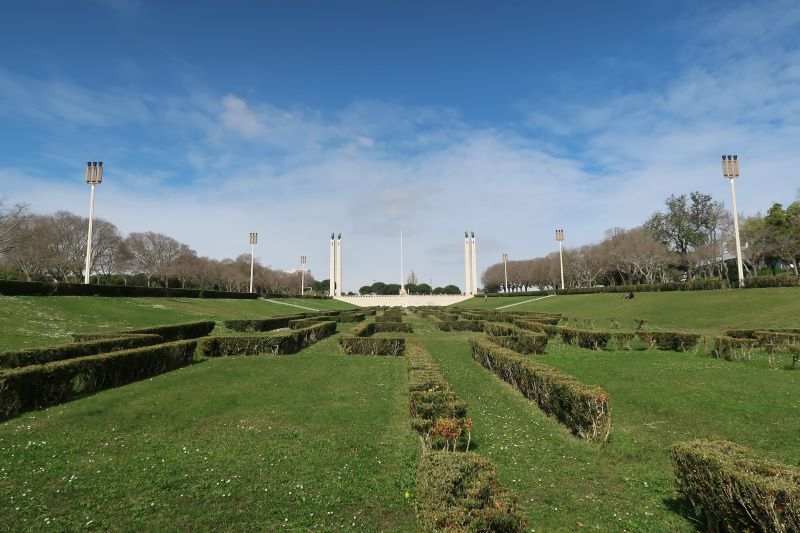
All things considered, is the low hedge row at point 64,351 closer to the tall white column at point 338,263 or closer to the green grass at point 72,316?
the green grass at point 72,316

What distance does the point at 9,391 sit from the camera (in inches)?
350

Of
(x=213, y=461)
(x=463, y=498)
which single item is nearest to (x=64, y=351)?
(x=213, y=461)

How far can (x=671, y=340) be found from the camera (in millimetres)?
18109

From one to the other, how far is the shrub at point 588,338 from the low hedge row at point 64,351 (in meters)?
18.1

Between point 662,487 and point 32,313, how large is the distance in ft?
98.2

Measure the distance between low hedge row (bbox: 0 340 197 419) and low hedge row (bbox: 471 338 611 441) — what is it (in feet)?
36.1

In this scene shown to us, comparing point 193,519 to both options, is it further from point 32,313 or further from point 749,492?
point 32,313

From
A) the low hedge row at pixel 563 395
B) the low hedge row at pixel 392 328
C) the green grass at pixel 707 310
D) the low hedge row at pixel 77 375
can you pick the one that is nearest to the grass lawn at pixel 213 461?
the low hedge row at pixel 77 375

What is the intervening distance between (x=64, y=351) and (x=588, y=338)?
19.6 meters

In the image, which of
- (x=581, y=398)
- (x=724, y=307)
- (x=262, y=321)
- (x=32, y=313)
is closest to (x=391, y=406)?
(x=581, y=398)

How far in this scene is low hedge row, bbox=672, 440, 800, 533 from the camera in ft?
12.1

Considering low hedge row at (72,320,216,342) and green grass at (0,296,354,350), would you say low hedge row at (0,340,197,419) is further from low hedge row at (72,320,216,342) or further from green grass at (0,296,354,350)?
green grass at (0,296,354,350)

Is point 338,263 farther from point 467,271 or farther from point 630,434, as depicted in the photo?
point 630,434

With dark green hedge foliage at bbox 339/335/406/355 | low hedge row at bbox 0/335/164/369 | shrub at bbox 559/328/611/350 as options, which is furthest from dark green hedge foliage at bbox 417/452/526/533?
shrub at bbox 559/328/611/350
